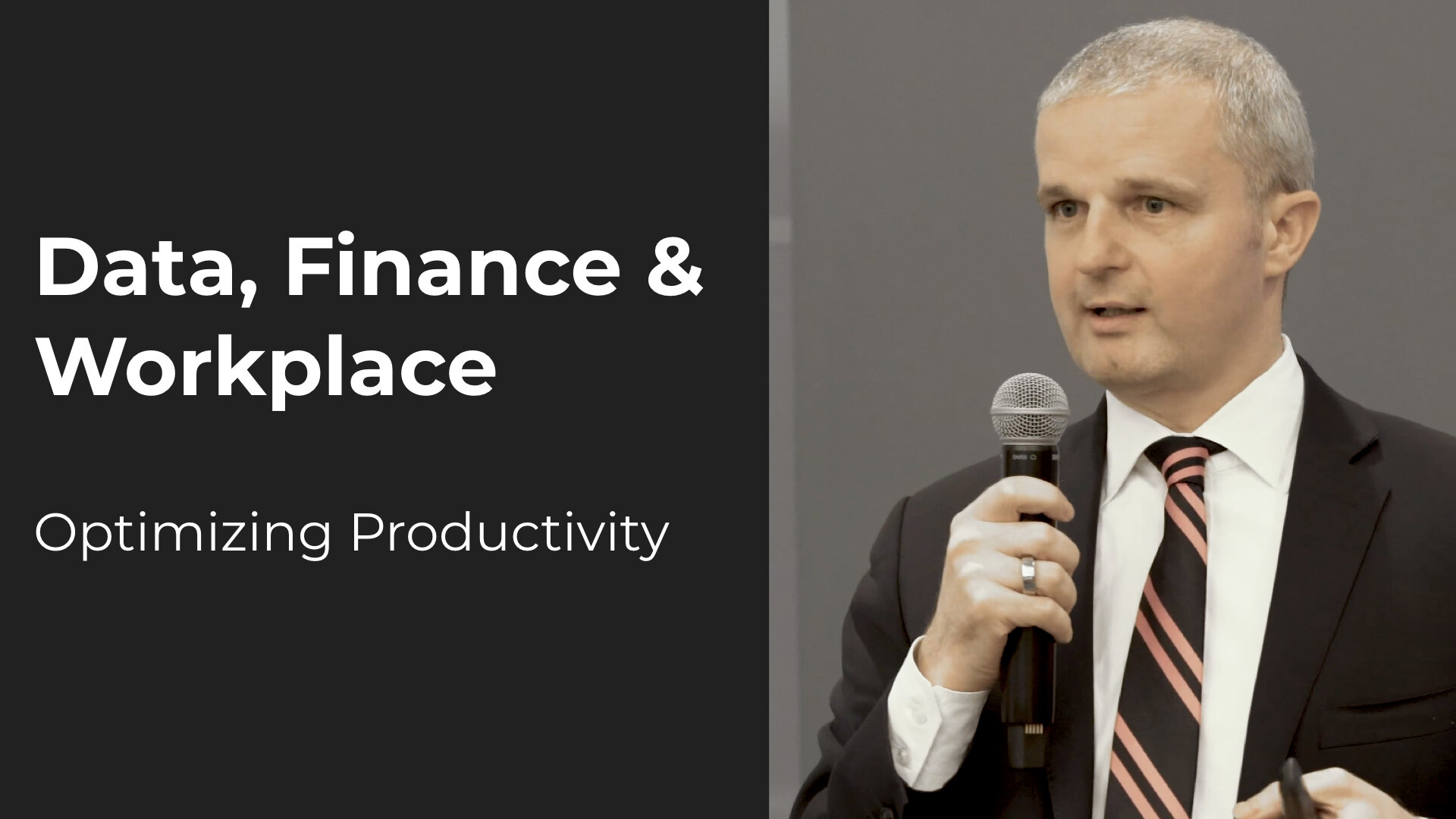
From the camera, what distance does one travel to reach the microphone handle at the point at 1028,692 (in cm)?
147

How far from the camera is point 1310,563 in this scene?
1.60 metres

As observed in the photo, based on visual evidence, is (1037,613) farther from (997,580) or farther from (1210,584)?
(1210,584)

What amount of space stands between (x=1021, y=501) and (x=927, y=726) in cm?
27

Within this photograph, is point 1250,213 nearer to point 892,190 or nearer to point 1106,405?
point 1106,405

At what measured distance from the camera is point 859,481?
280cm

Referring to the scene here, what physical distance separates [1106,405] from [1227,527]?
0.21 meters

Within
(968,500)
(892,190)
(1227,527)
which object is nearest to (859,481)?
(892,190)

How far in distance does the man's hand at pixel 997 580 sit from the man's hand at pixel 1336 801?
0.23 m

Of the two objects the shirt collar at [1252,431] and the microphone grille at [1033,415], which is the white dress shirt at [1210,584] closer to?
the shirt collar at [1252,431]

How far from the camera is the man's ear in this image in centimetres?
167

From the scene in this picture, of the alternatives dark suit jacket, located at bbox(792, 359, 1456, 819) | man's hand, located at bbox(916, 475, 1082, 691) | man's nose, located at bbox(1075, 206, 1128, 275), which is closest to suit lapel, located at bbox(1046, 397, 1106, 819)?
dark suit jacket, located at bbox(792, 359, 1456, 819)

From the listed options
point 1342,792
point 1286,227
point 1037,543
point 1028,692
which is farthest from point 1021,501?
point 1286,227

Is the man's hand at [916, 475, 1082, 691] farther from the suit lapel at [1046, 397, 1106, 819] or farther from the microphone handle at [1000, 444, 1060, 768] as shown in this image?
the suit lapel at [1046, 397, 1106, 819]

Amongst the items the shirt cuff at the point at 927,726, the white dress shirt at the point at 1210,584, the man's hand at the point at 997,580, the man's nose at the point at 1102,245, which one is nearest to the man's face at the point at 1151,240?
the man's nose at the point at 1102,245
